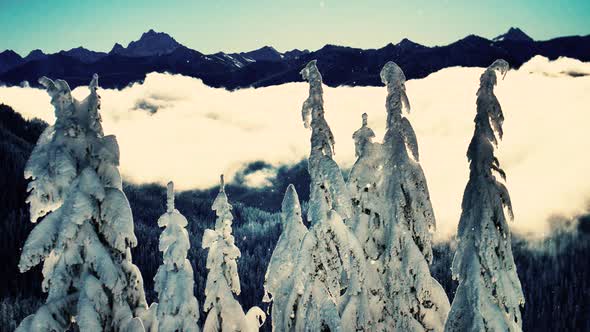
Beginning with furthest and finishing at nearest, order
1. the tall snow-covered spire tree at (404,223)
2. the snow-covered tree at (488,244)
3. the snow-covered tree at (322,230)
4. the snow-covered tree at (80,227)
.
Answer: the tall snow-covered spire tree at (404,223), the snow-covered tree at (322,230), the snow-covered tree at (488,244), the snow-covered tree at (80,227)

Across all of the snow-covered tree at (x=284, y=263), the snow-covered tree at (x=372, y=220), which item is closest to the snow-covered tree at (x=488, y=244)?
the snow-covered tree at (x=372, y=220)

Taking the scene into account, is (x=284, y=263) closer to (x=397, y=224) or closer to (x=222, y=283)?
(x=397, y=224)

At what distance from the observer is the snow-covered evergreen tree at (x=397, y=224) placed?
14531 millimetres

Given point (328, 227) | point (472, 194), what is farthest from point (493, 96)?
point (328, 227)

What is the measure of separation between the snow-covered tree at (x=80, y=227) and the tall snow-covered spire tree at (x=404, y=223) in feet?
25.8

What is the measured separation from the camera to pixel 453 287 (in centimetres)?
17412

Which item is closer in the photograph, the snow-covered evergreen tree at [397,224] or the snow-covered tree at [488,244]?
the snow-covered tree at [488,244]

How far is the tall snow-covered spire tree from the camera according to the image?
14508 millimetres

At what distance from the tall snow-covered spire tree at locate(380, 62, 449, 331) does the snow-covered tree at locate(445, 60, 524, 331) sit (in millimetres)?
2384

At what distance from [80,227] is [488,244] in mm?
9056

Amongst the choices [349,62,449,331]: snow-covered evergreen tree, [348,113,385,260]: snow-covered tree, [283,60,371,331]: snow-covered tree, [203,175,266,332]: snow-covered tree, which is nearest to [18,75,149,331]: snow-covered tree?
[283,60,371,331]: snow-covered tree

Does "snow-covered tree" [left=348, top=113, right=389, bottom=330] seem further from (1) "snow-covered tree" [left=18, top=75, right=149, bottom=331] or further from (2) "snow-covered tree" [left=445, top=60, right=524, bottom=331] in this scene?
(1) "snow-covered tree" [left=18, top=75, right=149, bottom=331]

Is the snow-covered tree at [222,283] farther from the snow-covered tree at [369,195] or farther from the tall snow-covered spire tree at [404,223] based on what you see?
the tall snow-covered spire tree at [404,223]

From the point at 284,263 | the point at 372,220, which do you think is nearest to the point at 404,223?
the point at 372,220
